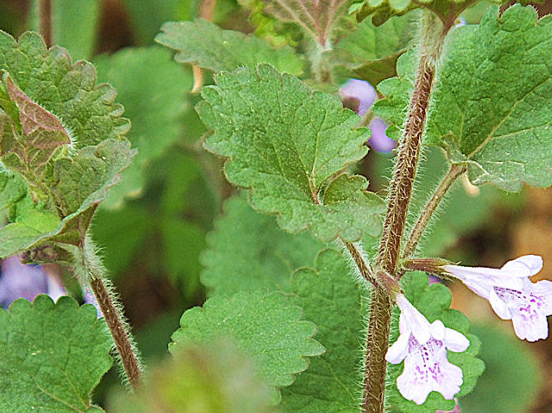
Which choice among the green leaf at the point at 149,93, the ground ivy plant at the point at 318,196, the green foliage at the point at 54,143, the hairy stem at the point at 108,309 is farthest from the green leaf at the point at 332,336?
the green leaf at the point at 149,93

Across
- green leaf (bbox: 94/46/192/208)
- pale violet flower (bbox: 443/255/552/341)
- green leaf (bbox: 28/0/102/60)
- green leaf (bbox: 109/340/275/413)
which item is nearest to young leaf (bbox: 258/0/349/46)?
green leaf (bbox: 94/46/192/208)

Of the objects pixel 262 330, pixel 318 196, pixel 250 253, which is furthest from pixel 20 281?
pixel 318 196

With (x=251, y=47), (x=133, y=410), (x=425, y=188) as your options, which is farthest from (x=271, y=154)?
(x=425, y=188)

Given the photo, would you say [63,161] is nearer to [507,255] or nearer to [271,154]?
[271,154]

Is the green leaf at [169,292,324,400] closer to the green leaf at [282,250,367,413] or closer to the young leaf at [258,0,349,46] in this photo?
the green leaf at [282,250,367,413]

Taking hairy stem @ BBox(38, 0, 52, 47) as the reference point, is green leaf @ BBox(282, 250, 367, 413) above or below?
below

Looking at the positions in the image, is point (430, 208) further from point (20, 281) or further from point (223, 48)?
point (20, 281)
